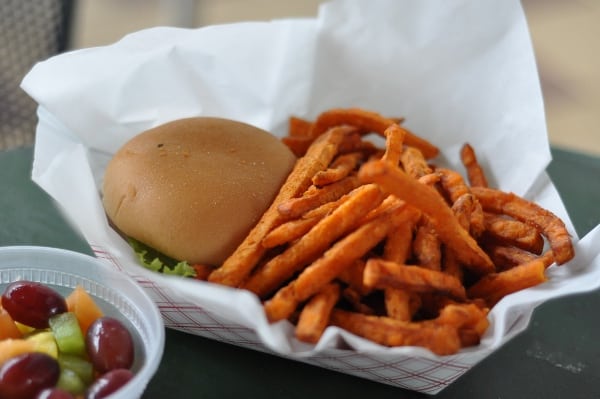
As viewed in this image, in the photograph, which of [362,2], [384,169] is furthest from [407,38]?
[384,169]

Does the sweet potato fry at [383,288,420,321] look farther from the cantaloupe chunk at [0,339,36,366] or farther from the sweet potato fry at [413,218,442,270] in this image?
the cantaloupe chunk at [0,339,36,366]

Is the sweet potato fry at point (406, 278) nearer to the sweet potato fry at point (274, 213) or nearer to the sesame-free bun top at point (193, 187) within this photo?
the sweet potato fry at point (274, 213)

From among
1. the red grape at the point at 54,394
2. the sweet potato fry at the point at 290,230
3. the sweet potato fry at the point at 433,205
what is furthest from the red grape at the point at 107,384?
the sweet potato fry at the point at 433,205

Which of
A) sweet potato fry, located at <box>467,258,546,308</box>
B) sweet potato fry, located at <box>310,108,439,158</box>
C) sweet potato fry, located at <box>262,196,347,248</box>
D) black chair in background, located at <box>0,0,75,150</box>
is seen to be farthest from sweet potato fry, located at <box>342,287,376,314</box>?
black chair in background, located at <box>0,0,75,150</box>

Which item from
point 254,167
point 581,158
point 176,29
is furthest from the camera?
point 581,158

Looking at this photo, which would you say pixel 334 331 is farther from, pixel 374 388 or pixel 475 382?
pixel 475 382

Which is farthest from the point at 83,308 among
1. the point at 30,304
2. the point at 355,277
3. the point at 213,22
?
the point at 213,22
